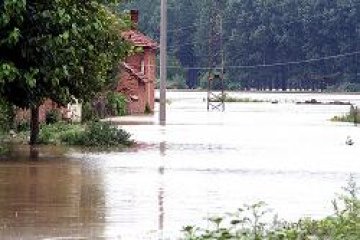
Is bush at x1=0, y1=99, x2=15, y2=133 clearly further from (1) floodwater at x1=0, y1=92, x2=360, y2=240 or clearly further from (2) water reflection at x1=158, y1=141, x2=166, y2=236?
(2) water reflection at x1=158, y1=141, x2=166, y2=236

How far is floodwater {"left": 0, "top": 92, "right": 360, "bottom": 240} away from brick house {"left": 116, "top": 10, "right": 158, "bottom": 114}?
27.3 metres

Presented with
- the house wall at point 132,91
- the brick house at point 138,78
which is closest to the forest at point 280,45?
the brick house at point 138,78

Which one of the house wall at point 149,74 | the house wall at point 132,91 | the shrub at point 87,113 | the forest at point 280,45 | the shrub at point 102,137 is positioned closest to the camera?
the shrub at point 102,137

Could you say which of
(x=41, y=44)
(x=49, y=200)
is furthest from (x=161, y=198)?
(x=41, y=44)

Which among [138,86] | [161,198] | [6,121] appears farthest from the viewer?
[138,86]

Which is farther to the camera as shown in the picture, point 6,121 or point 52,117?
point 52,117

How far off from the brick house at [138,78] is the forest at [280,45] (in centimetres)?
8457

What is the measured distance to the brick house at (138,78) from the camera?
202 feet

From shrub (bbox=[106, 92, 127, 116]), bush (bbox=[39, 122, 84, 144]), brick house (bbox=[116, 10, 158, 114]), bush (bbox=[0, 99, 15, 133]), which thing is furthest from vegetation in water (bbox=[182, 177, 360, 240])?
brick house (bbox=[116, 10, 158, 114])

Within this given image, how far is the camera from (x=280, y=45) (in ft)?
531

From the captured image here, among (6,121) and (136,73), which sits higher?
(136,73)

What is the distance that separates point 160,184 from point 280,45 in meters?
144

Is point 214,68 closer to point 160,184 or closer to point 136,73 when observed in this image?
point 136,73

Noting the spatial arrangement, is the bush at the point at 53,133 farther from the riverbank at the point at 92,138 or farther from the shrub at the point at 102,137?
the shrub at the point at 102,137
